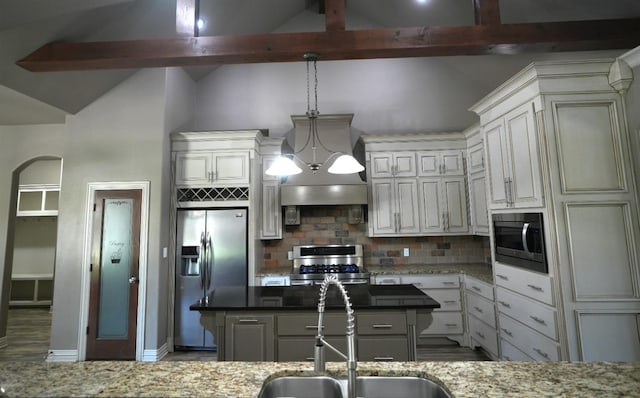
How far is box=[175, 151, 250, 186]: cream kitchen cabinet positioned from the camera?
4.03 m

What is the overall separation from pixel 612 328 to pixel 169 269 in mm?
4337

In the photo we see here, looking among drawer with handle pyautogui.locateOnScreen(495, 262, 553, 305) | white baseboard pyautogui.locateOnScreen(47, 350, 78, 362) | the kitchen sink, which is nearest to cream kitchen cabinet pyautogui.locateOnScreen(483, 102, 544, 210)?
drawer with handle pyautogui.locateOnScreen(495, 262, 553, 305)

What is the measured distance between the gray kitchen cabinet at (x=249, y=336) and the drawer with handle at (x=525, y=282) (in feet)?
7.09

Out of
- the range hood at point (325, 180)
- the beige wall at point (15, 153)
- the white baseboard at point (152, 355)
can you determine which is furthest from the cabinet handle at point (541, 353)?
the beige wall at point (15, 153)

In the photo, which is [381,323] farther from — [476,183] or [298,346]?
[476,183]

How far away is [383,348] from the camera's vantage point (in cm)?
223

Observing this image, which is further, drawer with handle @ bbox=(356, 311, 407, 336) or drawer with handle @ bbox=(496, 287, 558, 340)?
drawer with handle @ bbox=(496, 287, 558, 340)

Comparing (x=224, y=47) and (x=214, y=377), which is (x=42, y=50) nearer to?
(x=224, y=47)

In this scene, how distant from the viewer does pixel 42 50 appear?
9.14ft

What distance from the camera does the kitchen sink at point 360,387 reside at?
1189 mm

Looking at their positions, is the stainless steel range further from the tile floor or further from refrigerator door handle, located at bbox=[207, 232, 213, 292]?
the tile floor

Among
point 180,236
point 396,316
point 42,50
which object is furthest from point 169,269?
point 396,316

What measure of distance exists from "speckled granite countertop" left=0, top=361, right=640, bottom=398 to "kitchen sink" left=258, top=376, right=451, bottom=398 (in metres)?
0.02

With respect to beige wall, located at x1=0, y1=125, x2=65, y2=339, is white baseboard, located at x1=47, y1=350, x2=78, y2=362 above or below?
below
